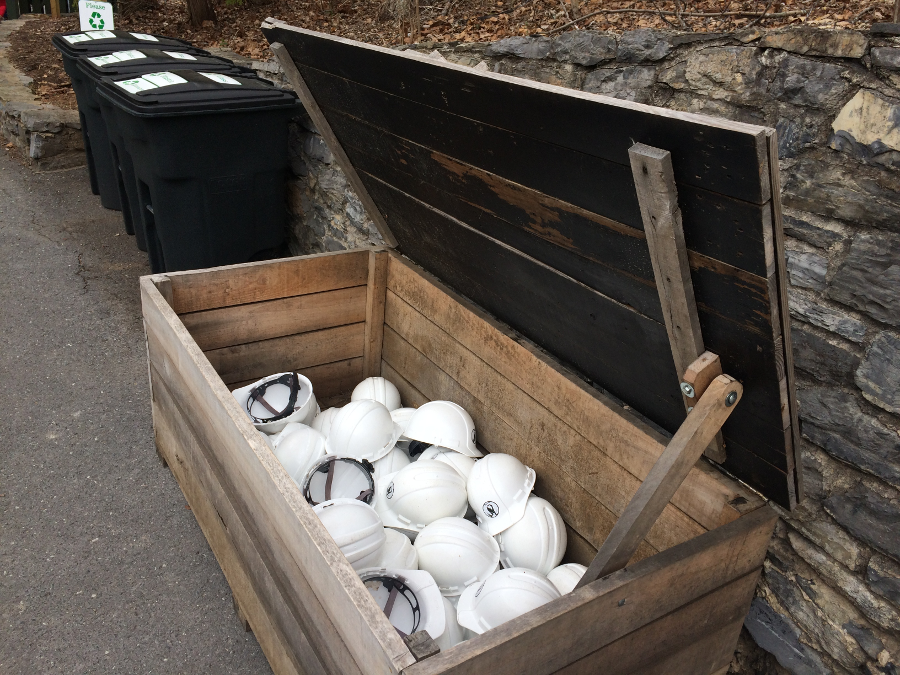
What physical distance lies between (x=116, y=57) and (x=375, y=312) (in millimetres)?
2923

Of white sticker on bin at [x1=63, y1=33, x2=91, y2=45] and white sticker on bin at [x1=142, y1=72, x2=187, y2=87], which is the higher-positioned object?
white sticker on bin at [x1=142, y1=72, x2=187, y2=87]

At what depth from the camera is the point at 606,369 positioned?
90.1 inches

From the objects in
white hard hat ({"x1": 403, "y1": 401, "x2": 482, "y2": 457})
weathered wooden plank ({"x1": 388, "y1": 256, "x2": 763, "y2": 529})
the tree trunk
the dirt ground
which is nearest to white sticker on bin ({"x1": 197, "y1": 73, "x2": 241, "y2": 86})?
Answer: the dirt ground

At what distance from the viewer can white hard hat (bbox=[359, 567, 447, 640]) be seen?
2.07 meters

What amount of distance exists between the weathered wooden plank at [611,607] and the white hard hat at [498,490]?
82 cm

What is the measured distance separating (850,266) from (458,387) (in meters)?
1.69

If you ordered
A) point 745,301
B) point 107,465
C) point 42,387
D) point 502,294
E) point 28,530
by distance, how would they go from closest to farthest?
point 745,301, point 502,294, point 28,530, point 107,465, point 42,387

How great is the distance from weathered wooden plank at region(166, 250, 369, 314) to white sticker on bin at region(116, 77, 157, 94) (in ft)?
5.07

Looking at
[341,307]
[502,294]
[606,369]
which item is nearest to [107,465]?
[341,307]

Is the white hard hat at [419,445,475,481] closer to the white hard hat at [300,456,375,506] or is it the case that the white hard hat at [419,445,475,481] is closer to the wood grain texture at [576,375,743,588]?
the white hard hat at [300,456,375,506]

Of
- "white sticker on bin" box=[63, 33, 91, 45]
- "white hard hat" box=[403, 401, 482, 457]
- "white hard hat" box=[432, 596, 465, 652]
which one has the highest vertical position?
"white sticker on bin" box=[63, 33, 91, 45]

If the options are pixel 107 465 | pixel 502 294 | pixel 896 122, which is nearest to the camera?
pixel 896 122

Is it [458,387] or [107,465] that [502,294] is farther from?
[107,465]

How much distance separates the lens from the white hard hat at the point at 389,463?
2969 mm
